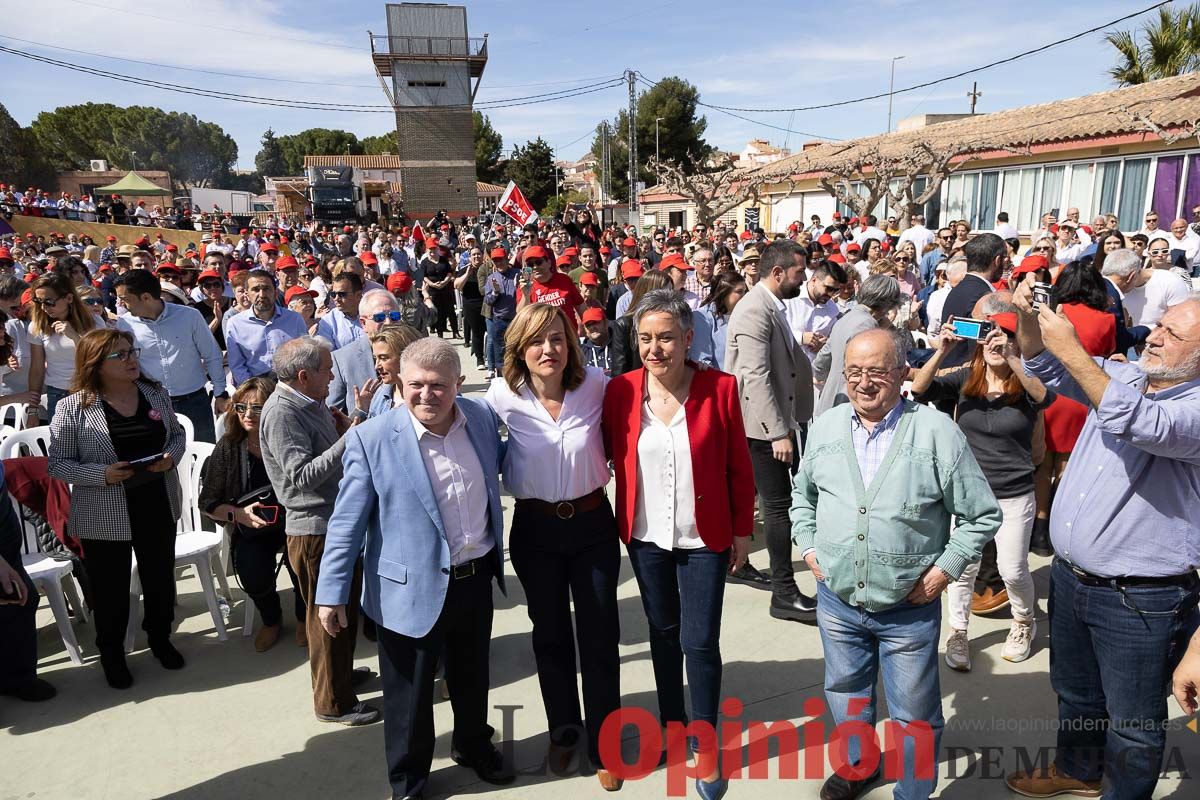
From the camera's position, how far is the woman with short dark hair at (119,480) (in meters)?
3.40

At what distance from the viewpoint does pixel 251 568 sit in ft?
12.7

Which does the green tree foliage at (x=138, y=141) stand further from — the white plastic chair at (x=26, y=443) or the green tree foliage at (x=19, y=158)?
the white plastic chair at (x=26, y=443)

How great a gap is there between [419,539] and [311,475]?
85cm

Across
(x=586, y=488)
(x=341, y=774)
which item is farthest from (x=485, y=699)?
A: (x=586, y=488)

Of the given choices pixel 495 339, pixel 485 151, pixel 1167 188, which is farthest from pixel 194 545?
pixel 485 151

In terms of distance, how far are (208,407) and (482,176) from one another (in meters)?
63.9

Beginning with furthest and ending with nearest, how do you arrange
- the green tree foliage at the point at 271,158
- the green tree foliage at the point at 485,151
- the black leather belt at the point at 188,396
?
the green tree foliage at the point at 271,158 < the green tree foliage at the point at 485,151 < the black leather belt at the point at 188,396

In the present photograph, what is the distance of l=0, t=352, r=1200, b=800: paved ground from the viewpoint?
2908mm

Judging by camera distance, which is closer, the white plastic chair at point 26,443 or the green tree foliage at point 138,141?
the white plastic chair at point 26,443

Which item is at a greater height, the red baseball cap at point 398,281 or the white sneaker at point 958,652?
the red baseball cap at point 398,281

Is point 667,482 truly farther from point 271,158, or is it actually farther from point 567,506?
point 271,158

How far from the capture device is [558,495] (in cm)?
271

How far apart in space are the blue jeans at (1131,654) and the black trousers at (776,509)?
1.66 metres

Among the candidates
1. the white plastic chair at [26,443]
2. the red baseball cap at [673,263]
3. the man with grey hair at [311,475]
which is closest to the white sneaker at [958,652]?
the man with grey hair at [311,475]
